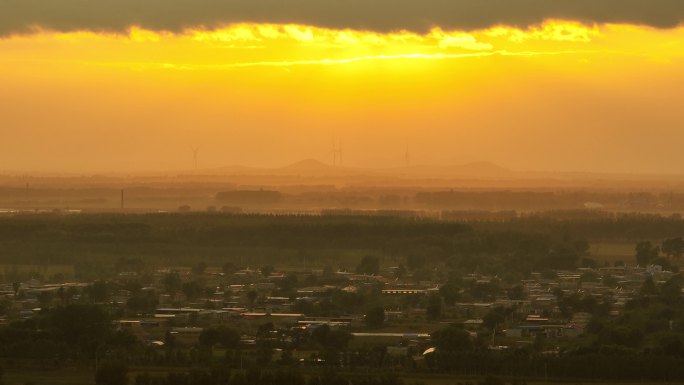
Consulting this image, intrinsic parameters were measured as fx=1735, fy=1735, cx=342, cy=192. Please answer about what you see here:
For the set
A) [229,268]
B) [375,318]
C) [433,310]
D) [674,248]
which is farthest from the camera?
[674,248]

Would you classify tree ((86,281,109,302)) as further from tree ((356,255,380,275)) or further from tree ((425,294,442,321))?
tree ((356,255,380,275))

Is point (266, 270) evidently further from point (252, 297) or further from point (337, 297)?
point (337, 297)

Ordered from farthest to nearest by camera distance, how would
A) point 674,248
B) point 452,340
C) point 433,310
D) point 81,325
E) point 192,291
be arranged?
point 674,248, point 192,291, point 433,310, point 81,325, point 452,340

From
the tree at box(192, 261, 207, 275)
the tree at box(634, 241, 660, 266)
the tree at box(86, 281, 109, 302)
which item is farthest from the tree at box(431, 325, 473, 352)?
the tree at box(634, 241, 660, 266)

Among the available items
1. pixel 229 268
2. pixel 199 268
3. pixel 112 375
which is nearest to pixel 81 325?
pixel 112 375

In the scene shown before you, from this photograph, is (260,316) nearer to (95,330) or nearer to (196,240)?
(95,330)

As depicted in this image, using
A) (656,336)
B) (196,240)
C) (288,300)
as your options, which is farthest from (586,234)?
(656,336)

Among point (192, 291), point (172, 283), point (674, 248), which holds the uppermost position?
point (674, 248)
